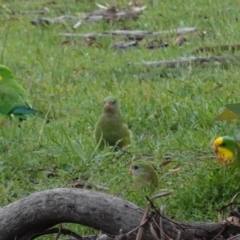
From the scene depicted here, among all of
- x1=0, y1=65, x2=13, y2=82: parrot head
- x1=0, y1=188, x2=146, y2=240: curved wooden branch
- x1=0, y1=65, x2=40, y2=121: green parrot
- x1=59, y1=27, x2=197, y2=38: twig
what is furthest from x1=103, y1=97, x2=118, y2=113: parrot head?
x1=59, y1=27, x2=197, y2=38: twig

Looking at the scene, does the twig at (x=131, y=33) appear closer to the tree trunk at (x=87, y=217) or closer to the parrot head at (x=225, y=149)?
the parrot head at (x=225, y=149)

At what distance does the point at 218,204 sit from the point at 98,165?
125 cm

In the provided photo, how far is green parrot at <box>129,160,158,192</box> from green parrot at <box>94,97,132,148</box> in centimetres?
106

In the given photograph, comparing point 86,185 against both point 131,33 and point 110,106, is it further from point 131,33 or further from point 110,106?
point 131,33

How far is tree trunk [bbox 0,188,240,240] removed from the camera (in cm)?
353

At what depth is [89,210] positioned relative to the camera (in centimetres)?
360

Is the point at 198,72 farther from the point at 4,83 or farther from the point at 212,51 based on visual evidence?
the point at 4,83

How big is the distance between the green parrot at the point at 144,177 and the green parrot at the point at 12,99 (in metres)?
2.54

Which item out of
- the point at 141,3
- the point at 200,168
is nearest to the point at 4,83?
the point at 200,168

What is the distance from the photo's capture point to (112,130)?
253 inches

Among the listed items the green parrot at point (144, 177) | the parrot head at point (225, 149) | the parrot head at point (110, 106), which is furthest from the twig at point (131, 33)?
the green parrot at point (144, 177)

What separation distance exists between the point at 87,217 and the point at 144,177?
1640 mm

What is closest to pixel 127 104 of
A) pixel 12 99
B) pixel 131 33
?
pixel 12 99

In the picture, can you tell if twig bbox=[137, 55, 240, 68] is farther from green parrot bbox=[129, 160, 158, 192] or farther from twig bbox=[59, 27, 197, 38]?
green parrot bbox=[129, 160, 158, 192]
